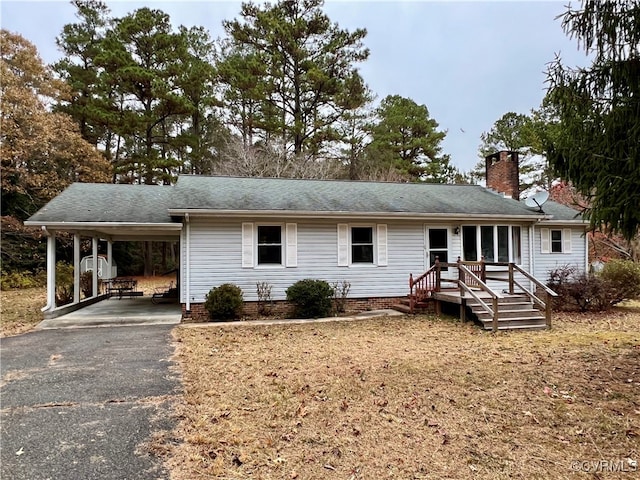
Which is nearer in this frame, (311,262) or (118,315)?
(118,315)

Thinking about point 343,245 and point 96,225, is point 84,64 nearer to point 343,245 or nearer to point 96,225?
point 96,225

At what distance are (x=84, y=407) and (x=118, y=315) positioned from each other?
7025 mm

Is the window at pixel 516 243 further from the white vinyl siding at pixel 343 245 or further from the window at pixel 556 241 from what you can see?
the white vinyl siding at pixel 343 245

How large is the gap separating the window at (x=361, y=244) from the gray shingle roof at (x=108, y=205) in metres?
4.95

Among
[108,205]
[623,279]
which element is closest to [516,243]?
[623,279]

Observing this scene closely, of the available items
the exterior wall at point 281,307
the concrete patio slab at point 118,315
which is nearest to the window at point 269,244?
the exterior wall at point 281,307

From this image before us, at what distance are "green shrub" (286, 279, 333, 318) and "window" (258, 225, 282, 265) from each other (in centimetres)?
94

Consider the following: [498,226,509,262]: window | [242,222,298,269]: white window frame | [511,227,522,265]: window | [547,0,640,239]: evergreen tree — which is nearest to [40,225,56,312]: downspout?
[242,222,298,269]: white window frame

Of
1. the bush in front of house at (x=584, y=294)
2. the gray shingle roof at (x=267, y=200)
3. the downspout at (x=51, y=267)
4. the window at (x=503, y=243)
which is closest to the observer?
the downspout at (x=51, y=267)

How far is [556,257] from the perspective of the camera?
525 inches

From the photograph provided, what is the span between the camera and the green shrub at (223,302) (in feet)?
32.8

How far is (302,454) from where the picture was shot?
11.3 ft

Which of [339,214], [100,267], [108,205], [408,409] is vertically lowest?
[408,409]

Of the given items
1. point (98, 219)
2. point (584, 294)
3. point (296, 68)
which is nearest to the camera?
point (98, 219)
